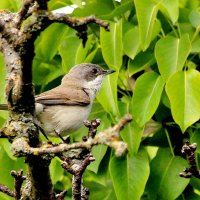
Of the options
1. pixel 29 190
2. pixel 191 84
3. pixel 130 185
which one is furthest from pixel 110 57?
pixel 29 190

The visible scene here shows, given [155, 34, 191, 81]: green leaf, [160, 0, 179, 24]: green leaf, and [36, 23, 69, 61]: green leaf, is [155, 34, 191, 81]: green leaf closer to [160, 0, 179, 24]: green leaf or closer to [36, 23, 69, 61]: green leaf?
[160, 0, 179, 24]: green leaf

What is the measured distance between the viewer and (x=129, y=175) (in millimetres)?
5152

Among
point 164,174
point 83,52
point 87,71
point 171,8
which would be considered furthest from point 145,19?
point 164,174

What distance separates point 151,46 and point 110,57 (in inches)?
19.2

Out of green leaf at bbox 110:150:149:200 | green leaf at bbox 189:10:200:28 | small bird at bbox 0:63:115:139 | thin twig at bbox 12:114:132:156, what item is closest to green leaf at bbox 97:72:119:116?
small bird at bbox 0:63:115:139

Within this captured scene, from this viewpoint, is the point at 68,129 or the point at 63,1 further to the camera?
the point at 63,1

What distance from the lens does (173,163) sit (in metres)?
5.43

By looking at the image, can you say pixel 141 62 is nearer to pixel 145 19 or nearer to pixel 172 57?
pixel 172 57

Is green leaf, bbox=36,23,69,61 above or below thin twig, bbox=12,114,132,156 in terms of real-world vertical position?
below

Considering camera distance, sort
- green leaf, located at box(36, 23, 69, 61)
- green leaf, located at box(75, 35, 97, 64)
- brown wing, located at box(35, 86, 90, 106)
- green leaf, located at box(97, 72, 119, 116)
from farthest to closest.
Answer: green leaf, located at box(36, 23, 69, 61) < green leaf, located at box(75, 35, 97, 64) < green leaf, located at box(97, 72, 119, 116) < brown wing, located at box(35, 86, 90, 106)

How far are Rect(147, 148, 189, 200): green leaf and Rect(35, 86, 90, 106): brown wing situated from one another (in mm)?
822

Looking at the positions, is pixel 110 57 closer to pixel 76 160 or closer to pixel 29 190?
pixel 76 160

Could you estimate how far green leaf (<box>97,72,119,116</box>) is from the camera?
485 centimetres

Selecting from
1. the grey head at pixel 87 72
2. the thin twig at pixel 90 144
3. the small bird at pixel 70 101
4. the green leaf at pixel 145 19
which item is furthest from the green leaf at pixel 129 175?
the thin twig at pixel 90 144
